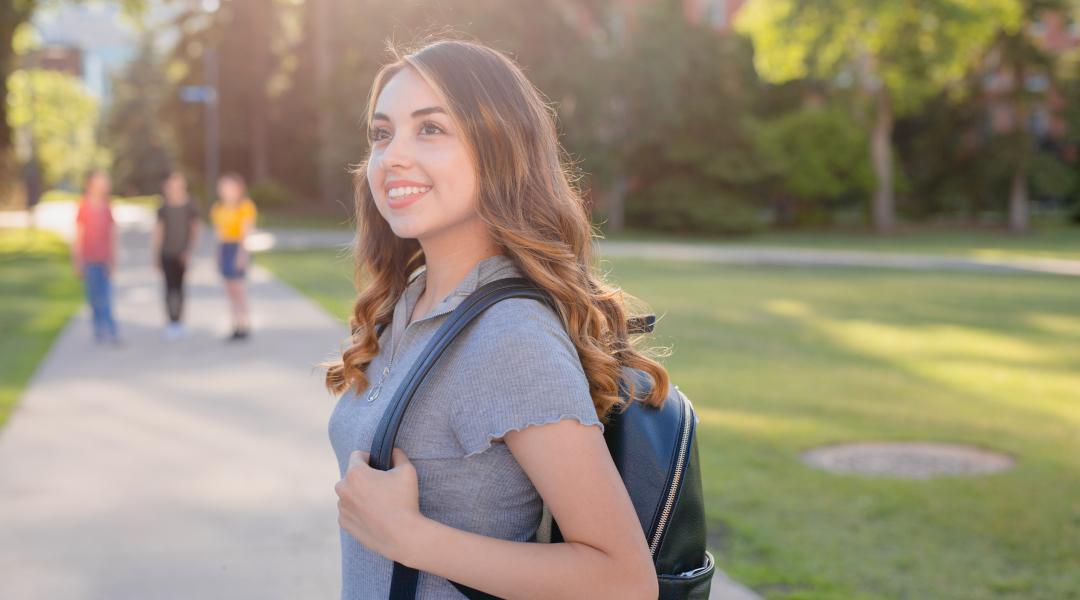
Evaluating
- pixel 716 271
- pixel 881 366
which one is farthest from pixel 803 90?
pixel 881 366

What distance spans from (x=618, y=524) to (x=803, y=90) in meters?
52.5

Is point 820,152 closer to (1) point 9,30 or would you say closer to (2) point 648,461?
(1) point 9,30

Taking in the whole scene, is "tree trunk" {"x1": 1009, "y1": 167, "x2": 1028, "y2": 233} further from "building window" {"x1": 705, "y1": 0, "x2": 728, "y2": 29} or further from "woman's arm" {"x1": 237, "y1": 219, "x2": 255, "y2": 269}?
"woman's arm" {"x1": 237, "y1": 219, "x2": 255, "y2": 269}

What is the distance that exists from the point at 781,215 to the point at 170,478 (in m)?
47.7

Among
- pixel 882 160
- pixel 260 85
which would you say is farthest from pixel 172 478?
pixel 260 85

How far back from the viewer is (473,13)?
3516 centimetres

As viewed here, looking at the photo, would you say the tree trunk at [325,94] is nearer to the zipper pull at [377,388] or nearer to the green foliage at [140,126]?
the zipper pull at [377,388]

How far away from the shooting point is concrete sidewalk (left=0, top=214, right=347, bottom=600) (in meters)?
3.95

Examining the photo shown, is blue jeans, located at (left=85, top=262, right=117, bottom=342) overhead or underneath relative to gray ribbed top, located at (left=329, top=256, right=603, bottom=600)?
underneath

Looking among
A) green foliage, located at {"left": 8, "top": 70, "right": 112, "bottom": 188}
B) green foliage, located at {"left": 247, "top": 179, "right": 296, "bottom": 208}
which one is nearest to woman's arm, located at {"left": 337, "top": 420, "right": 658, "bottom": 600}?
green foliage, located at {"left": 8, "top": 70, "right": 112, "bottom": 188}

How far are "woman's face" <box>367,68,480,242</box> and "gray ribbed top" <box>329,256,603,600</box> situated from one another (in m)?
0.11

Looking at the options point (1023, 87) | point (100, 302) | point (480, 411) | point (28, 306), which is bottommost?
point (28, 306)

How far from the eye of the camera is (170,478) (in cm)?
530

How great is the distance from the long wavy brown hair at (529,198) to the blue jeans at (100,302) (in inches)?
370
